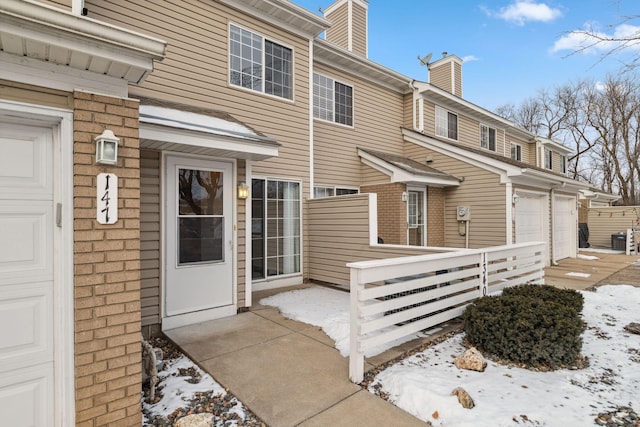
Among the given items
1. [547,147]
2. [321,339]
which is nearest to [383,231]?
[321,339]

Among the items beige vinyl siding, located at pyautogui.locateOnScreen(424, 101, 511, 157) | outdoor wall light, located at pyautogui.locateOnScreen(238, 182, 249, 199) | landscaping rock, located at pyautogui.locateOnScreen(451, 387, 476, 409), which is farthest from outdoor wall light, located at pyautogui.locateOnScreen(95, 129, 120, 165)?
beige vinyl siding, located at pyautogui.locateOnScreen(424, 101, 511, 157)

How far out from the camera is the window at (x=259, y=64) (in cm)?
647

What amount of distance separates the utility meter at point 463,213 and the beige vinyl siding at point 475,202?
0.10 metres

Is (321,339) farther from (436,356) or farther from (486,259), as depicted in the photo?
(486,259)

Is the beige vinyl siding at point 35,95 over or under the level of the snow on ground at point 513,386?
over

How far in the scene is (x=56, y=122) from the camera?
7.60 feet

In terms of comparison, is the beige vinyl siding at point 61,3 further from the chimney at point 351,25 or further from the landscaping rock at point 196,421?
the chimney at point 351,25

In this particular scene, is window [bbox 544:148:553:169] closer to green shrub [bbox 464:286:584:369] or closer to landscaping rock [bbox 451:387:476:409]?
green shrub [bbox 464:286:584:369]

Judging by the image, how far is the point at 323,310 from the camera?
5398 millimetres

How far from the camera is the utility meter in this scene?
9.56 meters

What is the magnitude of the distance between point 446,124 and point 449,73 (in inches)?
139

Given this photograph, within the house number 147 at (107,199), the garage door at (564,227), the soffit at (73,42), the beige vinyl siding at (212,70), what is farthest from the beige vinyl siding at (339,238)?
the garage door at (564,227)

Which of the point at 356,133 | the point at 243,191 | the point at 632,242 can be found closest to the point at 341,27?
the point at 356,133

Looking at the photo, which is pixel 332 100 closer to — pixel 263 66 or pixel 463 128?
pixel 263 66
